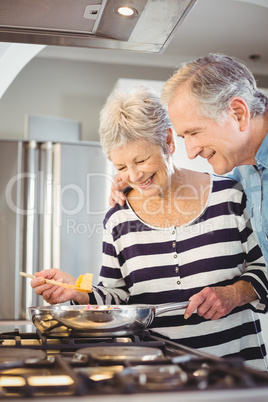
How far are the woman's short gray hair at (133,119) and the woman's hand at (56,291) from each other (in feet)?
1.38

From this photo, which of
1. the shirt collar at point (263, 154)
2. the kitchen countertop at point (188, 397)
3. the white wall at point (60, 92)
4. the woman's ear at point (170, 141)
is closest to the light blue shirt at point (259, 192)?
the shirt collar at point (263, 154)

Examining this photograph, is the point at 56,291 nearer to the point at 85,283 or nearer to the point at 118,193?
the point at 85,283

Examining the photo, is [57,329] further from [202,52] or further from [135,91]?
Answer: [202,52]

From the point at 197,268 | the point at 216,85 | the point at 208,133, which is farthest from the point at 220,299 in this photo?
the point at 216,85

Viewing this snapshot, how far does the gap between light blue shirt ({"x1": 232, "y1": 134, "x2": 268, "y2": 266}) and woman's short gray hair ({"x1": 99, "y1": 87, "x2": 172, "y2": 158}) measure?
0.29m

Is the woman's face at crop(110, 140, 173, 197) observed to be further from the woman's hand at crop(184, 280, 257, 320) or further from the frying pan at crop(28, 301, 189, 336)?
the frying pan at crop(28, 301, 189, 336)

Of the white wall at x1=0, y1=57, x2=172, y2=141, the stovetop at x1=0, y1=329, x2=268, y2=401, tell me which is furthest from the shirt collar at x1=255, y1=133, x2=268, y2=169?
the white wall at x1=0, y1=57, x2=172, y2=141

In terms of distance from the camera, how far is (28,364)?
0.70 metres

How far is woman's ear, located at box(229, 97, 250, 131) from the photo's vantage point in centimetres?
129

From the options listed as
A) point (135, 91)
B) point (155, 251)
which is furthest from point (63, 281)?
point (135, 91)

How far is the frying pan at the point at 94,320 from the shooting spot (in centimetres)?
103

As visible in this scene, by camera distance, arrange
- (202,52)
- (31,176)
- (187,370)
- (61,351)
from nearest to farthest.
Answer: (187,370), (61,351), (31,176), (202,52)

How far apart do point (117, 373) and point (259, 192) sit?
87 cm

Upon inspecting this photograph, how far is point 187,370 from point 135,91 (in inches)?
41.9
